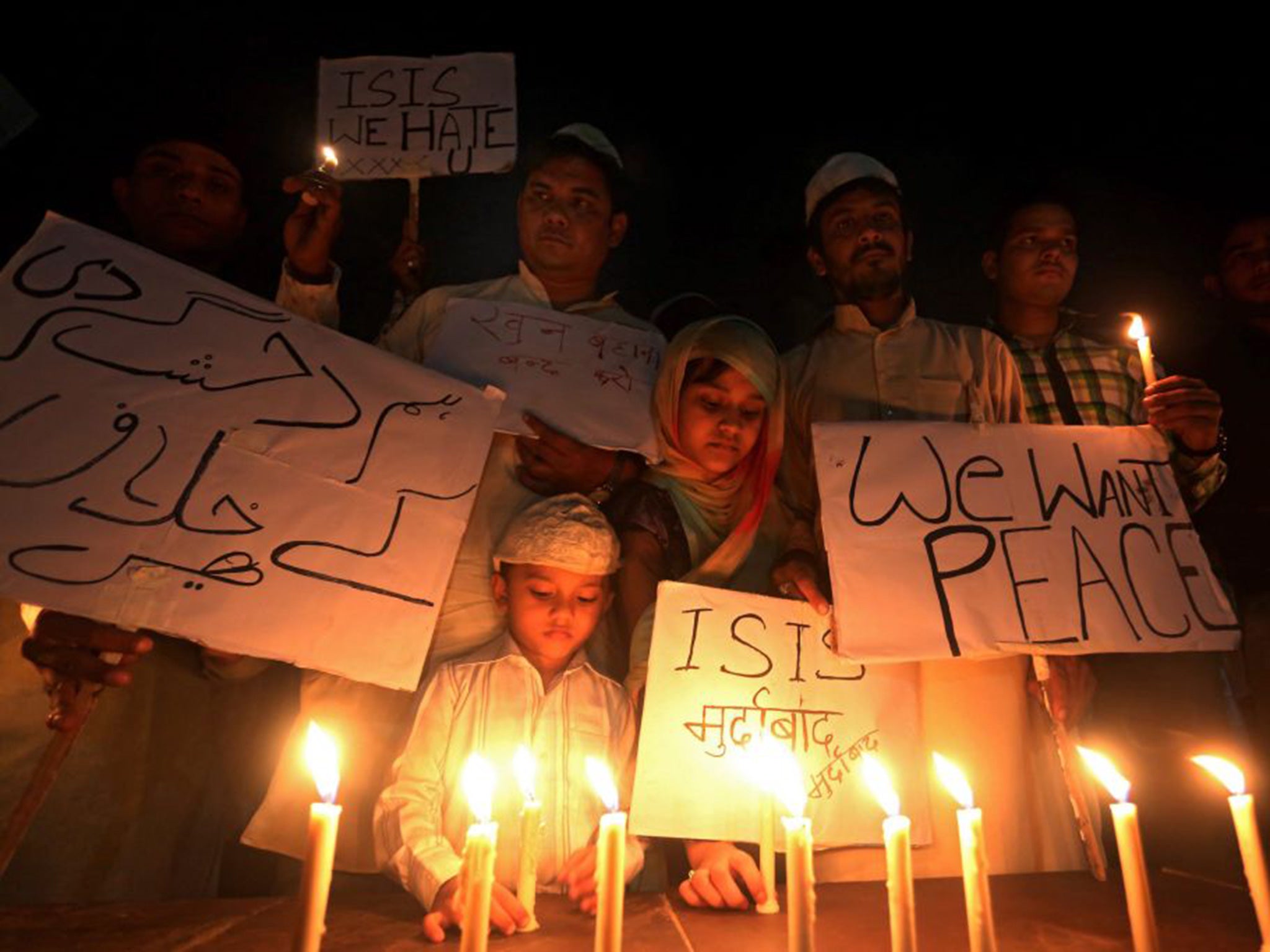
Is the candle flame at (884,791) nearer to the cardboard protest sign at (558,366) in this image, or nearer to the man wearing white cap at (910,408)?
the man wearing white cap at (910,408)

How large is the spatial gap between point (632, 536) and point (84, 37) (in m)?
4.56

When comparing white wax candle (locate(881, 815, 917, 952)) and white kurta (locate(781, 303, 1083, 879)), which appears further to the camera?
white kurta (locate(781, 303, 1083, 879))

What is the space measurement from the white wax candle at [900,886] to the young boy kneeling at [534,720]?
Answer: 0.87 meters

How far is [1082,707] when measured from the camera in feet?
8.16

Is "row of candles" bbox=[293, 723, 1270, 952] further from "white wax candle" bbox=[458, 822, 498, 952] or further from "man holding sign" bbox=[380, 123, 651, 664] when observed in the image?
"man holding sign" bbox=[380, 123, 651, 664]

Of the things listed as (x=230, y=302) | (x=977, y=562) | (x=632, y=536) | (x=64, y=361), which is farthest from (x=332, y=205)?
(x=977, y=562)

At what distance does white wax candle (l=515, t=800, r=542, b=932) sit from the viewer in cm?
164

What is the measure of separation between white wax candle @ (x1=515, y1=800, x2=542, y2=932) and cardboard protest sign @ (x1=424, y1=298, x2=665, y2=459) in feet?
4.24

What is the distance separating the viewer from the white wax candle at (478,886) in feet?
3.69

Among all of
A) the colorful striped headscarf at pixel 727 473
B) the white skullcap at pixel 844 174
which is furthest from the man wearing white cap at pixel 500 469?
the white skullcap at pixel 844 174

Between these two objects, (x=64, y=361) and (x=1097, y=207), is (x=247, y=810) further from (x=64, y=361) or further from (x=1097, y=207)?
(x=1097, y=207)

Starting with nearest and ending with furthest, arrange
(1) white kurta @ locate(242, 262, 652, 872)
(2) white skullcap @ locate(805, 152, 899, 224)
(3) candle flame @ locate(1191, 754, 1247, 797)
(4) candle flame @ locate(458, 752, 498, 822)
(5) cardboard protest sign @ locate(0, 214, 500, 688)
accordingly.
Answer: (4) candle flame @ locate(458, 752, 498, 822)
(3) candle flame @ locate(1191, 754, 1247, 797)
(5) cardboard protest sign @ locate(0, 214, 500, 688)
(1) white kurta @ locate(242, 262, 652, 872)
(2) white skullcap @ locate(805, 152, 899, 224)

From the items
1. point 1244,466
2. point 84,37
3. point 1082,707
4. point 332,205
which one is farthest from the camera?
point 84,37

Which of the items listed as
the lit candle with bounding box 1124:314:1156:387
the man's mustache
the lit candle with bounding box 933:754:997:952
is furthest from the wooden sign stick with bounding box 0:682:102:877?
the lit candle with bounding box 1124:314:1156:387
